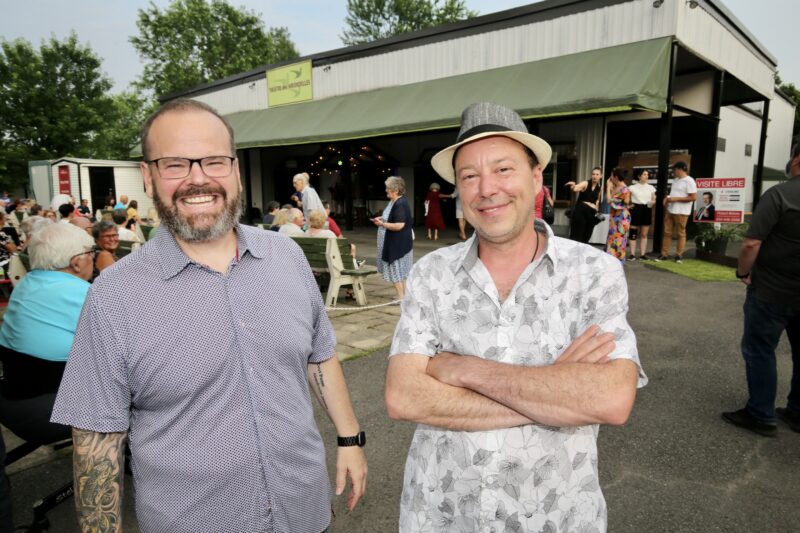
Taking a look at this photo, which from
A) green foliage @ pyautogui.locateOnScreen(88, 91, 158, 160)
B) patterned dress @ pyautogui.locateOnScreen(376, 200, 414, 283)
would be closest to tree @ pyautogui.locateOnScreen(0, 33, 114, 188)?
green foliage @ pyautogui.locateOnScreen(88, 91, 158, 160)

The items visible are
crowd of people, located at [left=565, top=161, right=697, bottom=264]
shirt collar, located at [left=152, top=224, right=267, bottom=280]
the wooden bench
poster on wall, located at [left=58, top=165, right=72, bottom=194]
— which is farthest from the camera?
→ poster on wall, located at [left=58, top=165, right=72, bottom=194]

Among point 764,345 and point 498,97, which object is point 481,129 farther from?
point 498,97

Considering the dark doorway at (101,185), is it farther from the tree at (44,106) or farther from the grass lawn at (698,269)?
the grass lawn at (698,269)

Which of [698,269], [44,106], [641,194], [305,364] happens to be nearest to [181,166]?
[305,364]

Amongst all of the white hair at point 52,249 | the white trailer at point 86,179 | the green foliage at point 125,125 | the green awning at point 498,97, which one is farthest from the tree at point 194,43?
the white hair at point 52,249

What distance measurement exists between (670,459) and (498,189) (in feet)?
8.85

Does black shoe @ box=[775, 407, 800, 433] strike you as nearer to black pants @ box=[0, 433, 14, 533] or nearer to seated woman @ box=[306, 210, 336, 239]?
black pants @ box=[0, 433, 14, 533]

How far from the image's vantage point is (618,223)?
9414 millimetres

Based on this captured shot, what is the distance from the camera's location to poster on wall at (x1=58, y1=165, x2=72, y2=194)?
21.2 meters

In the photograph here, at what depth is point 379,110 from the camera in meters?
14.3

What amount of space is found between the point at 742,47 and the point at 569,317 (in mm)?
15543

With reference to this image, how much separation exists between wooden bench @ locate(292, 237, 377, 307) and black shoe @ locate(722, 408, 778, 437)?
4793mm

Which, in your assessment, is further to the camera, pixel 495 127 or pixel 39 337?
pixel 39 337

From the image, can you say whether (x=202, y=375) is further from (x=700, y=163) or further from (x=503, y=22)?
(x=700, y=163)
